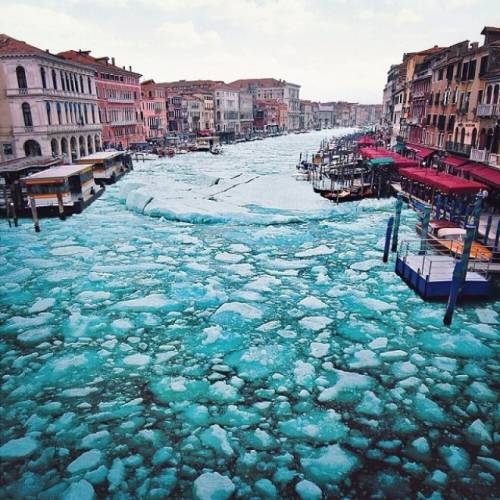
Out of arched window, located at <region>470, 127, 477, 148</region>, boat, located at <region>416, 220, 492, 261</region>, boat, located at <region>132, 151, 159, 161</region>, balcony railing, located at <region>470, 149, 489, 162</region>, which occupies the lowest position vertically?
boat, located at <region>132, 151, 159, 161</region>

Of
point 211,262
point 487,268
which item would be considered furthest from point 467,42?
point 211,262

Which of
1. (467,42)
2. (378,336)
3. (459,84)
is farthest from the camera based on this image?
(467,42)

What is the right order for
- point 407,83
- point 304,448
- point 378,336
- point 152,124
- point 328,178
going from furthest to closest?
point 152,124 < point 407,83 < point 328,178 < point 378,336 < point 304,448

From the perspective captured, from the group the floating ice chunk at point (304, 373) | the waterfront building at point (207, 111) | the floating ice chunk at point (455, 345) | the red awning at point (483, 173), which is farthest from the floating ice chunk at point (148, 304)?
the waterfront building at point (207, 111)

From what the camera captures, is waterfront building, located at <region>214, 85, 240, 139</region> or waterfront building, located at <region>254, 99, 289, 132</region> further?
waterfront building, located at <region>254, 99, 289, 132</region>

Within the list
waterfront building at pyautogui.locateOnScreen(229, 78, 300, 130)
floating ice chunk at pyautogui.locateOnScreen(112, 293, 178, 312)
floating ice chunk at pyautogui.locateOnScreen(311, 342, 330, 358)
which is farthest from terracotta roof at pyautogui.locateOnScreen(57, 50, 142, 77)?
waterfront building at pyautogui.locateOnScreen(229, 78, 300, 130)

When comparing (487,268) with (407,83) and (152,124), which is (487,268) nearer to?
(407,83)

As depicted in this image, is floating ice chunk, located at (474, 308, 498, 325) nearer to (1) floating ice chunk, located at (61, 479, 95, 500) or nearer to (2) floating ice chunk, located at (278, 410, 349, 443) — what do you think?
(2) floating ice chunk, located at (278, 410, 349, 443)
